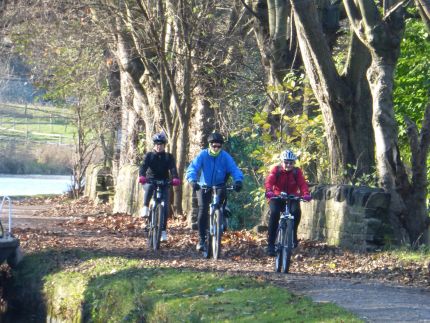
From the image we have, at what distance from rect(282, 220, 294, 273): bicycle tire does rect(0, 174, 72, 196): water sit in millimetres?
24641

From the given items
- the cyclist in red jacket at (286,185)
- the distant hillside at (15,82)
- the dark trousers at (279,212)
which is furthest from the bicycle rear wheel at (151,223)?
the distant hillside at (15,82)

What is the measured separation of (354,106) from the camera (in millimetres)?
17578

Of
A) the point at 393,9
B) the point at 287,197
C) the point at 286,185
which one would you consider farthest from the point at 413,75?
the point at 287,197

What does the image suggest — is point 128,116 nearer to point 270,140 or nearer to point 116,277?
point 270,140

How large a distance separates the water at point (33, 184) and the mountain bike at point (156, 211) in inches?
825

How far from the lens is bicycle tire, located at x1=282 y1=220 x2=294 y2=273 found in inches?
551

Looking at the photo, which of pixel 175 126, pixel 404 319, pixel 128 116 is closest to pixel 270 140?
pixel 175 126

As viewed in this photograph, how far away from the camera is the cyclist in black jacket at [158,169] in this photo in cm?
1709

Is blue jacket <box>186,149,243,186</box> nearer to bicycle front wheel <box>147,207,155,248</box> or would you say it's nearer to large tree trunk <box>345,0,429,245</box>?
bicycle front wheel <box>147,207,155,248</box>

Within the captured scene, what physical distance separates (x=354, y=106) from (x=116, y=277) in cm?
585

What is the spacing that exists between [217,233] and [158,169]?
200cm

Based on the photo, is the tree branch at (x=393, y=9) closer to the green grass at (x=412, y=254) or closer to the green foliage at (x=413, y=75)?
the green grass at (x=412, y=254)

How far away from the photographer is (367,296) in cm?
1179

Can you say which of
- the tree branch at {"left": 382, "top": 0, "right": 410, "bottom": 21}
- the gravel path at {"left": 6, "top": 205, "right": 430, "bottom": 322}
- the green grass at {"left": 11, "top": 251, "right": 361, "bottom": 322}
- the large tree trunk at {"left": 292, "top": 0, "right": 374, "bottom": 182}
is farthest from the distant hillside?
the gravel path at {"left": 6, "top": 205, "right": 430, "bottom": 322}
